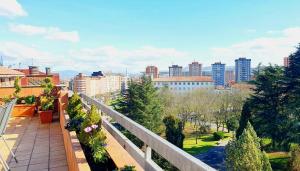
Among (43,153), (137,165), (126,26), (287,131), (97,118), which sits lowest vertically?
(287,131)

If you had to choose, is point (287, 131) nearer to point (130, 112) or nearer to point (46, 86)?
point (130, 112)

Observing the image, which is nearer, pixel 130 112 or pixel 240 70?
pixel 130 112

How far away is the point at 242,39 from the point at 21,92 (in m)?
51.4

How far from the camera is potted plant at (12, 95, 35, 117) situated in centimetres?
849

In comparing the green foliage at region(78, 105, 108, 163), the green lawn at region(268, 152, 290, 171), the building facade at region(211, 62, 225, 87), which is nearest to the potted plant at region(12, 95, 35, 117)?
the green foliage at region(78, 105, 108, 163)

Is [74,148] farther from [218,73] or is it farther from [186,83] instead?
[218,73]

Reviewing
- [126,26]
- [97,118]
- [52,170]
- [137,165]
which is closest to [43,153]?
[52,170]

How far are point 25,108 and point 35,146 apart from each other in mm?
4078

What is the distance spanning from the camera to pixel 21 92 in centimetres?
948

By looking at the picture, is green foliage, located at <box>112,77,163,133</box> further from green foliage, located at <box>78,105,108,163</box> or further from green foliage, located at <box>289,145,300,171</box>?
green foliage, located at <box>78,105,108,163</box>

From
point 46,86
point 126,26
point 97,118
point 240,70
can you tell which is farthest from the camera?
point 240,70

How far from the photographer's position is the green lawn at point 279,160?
20562 mm

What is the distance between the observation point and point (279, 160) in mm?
22016

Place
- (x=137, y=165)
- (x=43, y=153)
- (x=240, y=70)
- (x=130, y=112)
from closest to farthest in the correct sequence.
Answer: (x=137, y=165), (x=43, y=153), (x=130, y=112), (x=240, y=70)
